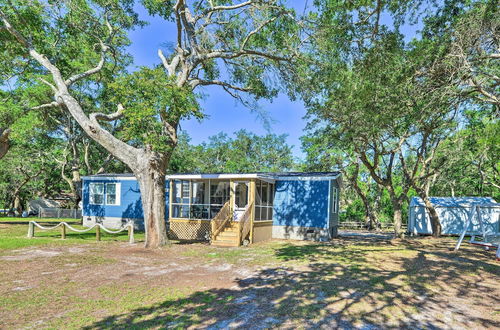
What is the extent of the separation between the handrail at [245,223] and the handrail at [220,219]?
0.82 metres

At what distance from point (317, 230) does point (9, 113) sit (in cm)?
1615

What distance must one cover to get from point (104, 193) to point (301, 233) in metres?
11.6

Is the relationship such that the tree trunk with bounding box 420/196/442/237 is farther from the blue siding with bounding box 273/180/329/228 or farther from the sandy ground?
the sandy ground

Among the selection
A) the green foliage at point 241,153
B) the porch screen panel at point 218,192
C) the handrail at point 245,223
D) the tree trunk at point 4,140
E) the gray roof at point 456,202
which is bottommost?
the handrail at point 245,223

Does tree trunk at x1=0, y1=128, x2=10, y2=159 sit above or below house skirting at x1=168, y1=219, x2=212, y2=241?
above

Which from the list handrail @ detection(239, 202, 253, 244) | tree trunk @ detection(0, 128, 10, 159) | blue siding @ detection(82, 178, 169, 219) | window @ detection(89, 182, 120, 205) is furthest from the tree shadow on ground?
tree trunk @ detection(0, 128, 10, 159)

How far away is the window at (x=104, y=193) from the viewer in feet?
57.1

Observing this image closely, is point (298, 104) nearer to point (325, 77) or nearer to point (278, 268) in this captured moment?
point (325, 77)

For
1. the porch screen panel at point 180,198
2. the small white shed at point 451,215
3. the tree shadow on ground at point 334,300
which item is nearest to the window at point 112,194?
the porch screen panel at point 180,198

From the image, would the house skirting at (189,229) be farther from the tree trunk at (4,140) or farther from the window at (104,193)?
the tree trunk at (4,140)

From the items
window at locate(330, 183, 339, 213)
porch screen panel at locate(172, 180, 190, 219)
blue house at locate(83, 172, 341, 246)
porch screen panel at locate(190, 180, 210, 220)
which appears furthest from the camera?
window at locate(330, 183, 339, 213)

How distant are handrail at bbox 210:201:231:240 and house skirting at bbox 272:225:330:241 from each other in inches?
123

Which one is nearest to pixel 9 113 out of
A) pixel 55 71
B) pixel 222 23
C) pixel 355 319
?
pixel 55 71

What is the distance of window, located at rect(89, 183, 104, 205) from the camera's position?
17.8 m
